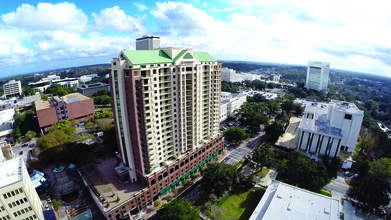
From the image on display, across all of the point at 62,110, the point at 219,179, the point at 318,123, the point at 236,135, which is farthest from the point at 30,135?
the point at 318,123

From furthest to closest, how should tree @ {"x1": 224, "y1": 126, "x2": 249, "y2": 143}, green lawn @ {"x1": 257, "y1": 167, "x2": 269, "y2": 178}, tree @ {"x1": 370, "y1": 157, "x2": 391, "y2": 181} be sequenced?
tree @ {"x1": 224, "y1": 126, "x2": 249, "y2": 143} < green lawn @ {"x1": 257, "y1": 167, "x2": 269, "y2": 178} < tree @ {"x1": 370, "y1": 157, "x2": 391, "y2": 181}

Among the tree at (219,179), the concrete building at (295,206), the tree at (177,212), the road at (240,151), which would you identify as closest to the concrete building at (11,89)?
the road at (240,151)

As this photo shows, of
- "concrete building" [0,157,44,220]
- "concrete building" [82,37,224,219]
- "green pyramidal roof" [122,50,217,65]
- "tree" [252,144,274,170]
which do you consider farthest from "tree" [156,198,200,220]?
"green pyramidal roof" [122,50,217,65]

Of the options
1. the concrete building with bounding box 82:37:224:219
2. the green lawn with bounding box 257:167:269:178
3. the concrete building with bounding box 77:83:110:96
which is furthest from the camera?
the concrete building with bounding box 77:83:110:96

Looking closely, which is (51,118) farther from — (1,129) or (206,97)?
(206,97)

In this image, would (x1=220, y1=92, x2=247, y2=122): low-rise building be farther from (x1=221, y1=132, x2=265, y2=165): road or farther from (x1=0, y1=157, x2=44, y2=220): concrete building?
(x1=0, y1=157, x2=44, y2=220): concrete building

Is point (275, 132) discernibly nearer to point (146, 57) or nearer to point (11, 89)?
point (146, 57)
